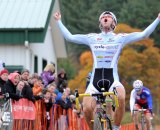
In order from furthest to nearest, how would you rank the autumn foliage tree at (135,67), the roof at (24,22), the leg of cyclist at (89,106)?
1. the autumn foliage tree at (135,67)
2. the roof at (24,22)
3. the leg of cyclist at (89,106)

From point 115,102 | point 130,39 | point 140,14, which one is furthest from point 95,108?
point 140,14

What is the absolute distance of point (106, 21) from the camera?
12.5 metres

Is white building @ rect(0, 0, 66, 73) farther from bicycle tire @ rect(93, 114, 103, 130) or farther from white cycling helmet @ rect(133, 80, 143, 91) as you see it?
bicycle tire @ rect(93, 114, 103, 130)

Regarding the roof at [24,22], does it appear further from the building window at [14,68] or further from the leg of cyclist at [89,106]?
the leg of cyclist at [89,106]

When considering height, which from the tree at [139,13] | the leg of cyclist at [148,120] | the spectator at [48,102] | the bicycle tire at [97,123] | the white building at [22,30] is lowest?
the bicycle tire at [97,123]

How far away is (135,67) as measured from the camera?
172 ft

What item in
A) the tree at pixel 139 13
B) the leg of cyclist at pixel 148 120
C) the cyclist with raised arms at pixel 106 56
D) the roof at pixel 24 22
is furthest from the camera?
the tree at pixel 139 13

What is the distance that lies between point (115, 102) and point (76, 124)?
818 cm

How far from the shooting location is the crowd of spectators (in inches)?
588

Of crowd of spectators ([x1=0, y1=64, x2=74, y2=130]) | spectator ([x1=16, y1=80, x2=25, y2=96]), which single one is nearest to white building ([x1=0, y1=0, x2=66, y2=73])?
crowd of spectators ([x1=0, y1=64, x2=74, y2=130])

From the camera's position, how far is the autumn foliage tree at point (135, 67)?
171 feet

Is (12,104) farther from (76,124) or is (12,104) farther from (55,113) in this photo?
(76,124)

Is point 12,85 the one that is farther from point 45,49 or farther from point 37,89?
point 45,49

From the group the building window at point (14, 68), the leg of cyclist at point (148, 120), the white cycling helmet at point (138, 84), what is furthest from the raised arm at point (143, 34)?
the building window at point (14, 68)
